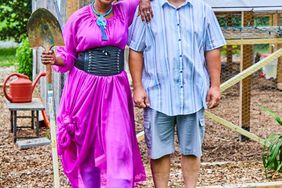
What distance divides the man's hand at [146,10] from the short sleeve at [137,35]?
0.04m

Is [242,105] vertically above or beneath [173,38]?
beneath

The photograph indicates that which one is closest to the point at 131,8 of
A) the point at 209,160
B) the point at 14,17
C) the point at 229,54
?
the point at 209,160

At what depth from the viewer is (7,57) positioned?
21.9m

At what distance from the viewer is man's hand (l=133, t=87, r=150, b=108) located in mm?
3922

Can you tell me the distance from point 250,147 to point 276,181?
1.66 meters

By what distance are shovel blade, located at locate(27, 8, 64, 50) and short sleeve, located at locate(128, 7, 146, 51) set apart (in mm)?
400

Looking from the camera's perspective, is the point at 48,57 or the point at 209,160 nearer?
the point at 48,57

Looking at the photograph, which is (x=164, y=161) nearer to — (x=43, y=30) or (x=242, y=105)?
(x=43, y=30)

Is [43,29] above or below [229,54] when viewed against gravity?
above

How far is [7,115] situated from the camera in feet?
32.5

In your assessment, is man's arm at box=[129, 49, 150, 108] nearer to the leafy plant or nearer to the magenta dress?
the magenta dress

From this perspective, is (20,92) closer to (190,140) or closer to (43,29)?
(43,29)

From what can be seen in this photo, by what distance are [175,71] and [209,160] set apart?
2.80 m

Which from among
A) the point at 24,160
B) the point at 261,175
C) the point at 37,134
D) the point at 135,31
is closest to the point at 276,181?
the point at 261,175
